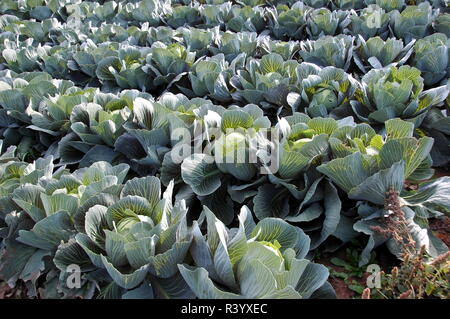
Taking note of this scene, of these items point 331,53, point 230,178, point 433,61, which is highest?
point 433,61

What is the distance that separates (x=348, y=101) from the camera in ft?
11.3

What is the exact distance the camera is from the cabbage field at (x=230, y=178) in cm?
201

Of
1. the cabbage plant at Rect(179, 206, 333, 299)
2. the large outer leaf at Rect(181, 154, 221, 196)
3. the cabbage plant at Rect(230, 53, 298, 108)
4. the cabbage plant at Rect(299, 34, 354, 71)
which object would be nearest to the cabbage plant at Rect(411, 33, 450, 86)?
the cabbage plant at Rect(299, 34, 354, 71)

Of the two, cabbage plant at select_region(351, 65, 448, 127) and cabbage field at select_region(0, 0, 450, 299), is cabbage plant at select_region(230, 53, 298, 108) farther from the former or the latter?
cabbage plant at select_region(351, 65, 448, 127)

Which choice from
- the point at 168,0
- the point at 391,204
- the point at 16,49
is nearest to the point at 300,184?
the point at 391,204

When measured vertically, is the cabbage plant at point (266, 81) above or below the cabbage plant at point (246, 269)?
below

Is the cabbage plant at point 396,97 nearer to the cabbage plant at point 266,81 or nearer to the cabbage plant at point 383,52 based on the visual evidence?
the cabbage plant at point 266,81

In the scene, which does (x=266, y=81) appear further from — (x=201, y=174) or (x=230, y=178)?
(x=201, y=174)

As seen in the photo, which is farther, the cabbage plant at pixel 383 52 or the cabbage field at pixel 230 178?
the cabbage plant at pixel 383 52

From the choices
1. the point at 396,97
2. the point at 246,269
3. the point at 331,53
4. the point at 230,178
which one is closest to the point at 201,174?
the point at 230,178

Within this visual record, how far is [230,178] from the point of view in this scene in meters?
2.80

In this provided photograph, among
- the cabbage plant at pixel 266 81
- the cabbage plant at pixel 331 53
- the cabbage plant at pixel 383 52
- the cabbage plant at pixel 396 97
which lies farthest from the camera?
the cabbage plant at pixel 331 53

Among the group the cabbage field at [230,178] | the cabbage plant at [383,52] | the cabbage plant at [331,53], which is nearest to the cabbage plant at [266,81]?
the cabbage field at [230,178]
